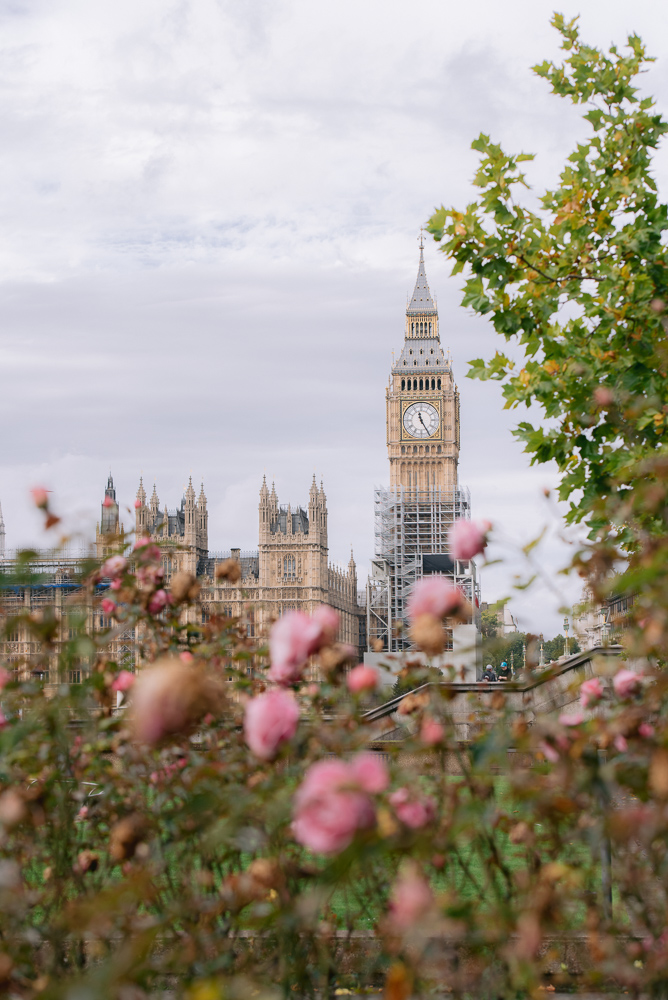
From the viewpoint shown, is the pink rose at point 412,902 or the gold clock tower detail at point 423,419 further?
the gold clock tower detail at point 423,419

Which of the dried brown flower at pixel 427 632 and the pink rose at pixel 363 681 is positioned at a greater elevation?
the dried brown flower at pixel 427 632

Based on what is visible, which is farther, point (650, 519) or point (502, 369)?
point (502, 369)

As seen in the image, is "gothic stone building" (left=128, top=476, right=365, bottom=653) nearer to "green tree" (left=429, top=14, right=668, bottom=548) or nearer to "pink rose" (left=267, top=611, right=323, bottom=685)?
"green tree" (left=429, top=14, right=668, bottom=548)

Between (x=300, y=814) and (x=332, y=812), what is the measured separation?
0.16ft

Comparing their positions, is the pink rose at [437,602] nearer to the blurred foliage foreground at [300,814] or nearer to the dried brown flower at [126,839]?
the blurred foliage foreground at [300,814]

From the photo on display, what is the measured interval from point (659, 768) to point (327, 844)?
22.8 inches

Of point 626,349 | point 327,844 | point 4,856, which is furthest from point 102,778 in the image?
point 626,349

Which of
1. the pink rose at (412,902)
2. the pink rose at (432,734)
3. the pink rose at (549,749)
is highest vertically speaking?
the pink rose at (432,734)

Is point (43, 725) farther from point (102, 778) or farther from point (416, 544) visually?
point (416, 544)

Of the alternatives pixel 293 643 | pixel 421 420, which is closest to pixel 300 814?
pixel 293 643

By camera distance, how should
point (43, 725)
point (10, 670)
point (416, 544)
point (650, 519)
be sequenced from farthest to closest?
point (416, 544) → point (650, 519) → point (10, 670) → point (43, 725)

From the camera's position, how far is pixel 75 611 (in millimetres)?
2674

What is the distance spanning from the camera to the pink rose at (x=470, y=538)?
8.52ft

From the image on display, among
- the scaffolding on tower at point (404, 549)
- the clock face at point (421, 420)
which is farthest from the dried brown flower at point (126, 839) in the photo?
the clock face at point (421, 420)
